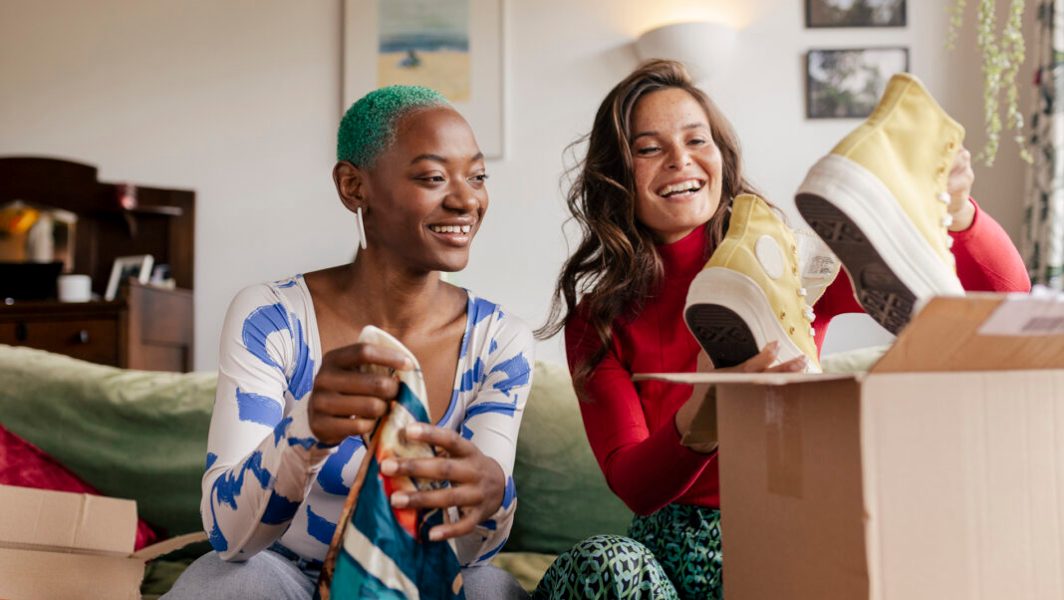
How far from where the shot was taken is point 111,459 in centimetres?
179

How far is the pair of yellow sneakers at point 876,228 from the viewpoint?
0.75 metres

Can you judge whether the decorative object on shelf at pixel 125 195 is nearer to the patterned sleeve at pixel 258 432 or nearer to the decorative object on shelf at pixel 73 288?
the decorative object on shelf at pixel 73 288

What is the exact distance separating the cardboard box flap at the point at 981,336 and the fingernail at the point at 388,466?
39 cm

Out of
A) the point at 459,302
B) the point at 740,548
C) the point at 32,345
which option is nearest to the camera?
the point at 740,548

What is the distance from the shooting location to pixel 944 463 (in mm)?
667

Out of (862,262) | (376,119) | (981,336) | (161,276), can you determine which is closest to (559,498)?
(376,119)

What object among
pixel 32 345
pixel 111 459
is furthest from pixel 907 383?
pixel 32 345

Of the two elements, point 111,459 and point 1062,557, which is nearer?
point 1062,557

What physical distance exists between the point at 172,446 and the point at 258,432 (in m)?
0.90

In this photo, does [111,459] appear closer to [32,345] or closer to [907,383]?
[32,345]

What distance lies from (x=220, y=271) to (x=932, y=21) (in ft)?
8.21

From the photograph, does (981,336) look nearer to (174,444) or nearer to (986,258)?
(986,258)

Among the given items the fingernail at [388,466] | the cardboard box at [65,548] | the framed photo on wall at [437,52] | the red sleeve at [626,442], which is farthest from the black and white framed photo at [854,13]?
the fingernail at [388,466]

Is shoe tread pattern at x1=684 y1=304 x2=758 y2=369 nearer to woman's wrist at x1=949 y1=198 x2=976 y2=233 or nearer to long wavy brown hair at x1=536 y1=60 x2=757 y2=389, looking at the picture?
woman's wrist at x1=949 y1=198 x2=976 y2=233
